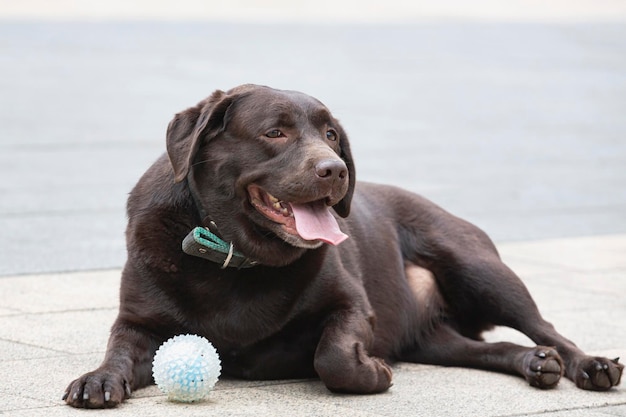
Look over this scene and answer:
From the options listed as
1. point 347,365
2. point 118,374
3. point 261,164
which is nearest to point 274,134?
point 261,164

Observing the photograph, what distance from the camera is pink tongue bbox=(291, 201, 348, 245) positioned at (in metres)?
4.55

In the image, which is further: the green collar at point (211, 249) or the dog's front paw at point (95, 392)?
the green collar at point (211, 249)

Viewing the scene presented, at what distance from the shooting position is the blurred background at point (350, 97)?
10156 mm

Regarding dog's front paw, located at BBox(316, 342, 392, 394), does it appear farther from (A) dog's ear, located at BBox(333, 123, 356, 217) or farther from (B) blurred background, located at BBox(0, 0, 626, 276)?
(B) blurred background, located at BBox(0, 0, 626, 276)

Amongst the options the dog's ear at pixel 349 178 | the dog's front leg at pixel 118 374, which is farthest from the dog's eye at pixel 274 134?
the dog's front leg at pixel 118 374

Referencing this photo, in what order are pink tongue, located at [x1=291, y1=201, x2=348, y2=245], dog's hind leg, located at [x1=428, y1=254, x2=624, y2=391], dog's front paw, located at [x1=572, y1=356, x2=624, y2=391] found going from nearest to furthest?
1. pink tongue, located at [x1=291, y1=201, x2=348, y2=245]
2. dog's front paw, located at [x1=572, y1=356, x2=624, y2=391]
3. dog's hind leg, located at [x1=428, y1=254, x2=624, y2=391]

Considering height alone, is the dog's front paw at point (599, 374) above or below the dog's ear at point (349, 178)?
below

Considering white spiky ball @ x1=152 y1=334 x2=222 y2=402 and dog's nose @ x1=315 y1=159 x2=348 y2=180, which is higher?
dog's nose @ x1=315 y1=159 x2=348 y2=180

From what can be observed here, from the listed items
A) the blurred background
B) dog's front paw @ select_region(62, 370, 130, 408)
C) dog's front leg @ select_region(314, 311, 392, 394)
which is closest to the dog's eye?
dog's front leg @ select_region(314, 311, 392, 394)

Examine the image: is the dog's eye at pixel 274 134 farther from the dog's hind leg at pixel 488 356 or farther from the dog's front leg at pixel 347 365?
the dog's hind leg at pixel 488 356

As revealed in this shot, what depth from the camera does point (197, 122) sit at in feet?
15.7

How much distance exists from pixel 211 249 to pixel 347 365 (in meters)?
0.71

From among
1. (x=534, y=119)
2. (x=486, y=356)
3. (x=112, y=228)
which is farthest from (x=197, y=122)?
(x=534, y=119)

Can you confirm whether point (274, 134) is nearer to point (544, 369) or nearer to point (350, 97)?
point (544, 369)
